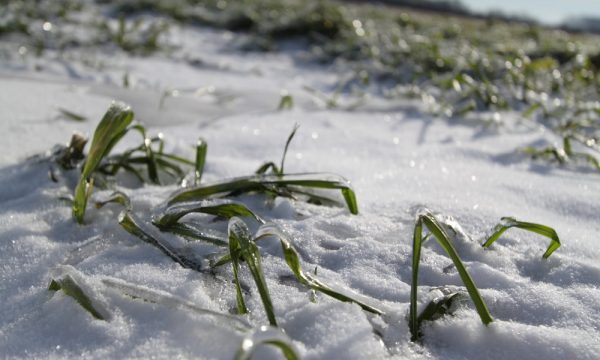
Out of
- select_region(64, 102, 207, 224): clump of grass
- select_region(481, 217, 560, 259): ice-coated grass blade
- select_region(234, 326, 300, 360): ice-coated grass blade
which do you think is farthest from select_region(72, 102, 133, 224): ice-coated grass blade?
select_region(481, 217, 560, 259): ice-coated grass blade

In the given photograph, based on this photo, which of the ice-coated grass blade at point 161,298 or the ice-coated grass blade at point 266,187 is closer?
the ice-coated grass blade at point 161,298

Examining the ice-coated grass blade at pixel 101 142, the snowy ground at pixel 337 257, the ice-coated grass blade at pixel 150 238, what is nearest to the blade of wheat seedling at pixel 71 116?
the snowy ground at pixel 337 257

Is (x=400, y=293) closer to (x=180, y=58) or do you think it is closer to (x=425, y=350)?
(x=425, y=350)

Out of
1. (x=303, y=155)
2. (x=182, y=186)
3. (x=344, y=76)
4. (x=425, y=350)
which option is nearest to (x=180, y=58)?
(x=344, y=76)

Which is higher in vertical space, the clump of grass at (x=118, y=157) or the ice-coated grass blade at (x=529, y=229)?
the ice-coated grass blade at (x=529, y=229)

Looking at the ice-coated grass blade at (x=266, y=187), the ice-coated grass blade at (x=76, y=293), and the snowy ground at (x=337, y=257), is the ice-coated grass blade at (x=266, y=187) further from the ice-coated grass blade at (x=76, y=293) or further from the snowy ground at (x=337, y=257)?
the ice-coated grass blade at (x=76, y=293)

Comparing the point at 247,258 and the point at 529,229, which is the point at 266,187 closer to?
the point at 247,258
